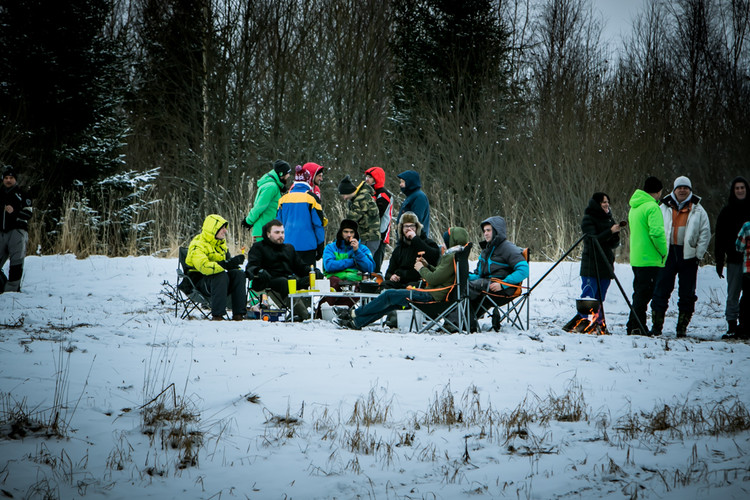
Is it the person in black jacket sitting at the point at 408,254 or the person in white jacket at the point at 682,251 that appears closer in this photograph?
the person in white jacket at the point at 682,251

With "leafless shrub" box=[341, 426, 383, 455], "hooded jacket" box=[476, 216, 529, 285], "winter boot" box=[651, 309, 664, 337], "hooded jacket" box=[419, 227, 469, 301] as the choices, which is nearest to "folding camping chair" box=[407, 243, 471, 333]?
"hooded jacket" box=[419, 227, 469, 301]

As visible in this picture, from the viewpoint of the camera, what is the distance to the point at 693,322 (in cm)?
878

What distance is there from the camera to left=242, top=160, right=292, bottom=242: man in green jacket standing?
916cm

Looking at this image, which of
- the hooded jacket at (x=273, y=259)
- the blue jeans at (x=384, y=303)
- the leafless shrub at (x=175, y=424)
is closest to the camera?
the leafless shrub at (x=175, y=424)

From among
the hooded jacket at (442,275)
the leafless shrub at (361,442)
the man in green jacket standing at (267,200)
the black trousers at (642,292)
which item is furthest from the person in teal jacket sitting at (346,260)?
the leafless shrub at (361,442)

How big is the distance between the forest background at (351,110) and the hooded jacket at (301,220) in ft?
14.1

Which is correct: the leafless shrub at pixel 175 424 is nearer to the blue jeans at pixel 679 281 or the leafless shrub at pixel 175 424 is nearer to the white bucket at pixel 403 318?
the white bucket at pixel 403 318

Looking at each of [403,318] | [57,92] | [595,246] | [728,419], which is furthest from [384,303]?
[57,92]

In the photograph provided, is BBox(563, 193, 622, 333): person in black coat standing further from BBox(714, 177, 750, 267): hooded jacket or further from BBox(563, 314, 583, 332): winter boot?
BBox(714, 177, 750, 267): hooded jacket

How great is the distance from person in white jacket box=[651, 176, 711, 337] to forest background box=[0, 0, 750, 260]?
5.14m

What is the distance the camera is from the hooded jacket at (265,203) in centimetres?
916

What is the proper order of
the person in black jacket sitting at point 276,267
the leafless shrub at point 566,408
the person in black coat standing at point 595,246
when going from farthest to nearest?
1. the person in black jacket sitting at point 276,267
2. the person in black coat standing at point 595,246
3. the leafless shrub at point 566,408

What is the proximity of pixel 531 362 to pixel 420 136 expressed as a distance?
15.7 metres

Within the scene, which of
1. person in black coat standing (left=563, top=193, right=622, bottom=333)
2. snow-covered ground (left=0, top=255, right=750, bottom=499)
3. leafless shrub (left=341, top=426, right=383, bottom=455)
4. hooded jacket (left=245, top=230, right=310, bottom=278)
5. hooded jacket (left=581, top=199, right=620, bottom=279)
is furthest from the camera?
hooded jacket (left=245, top=230, right=310, bottom=278)
